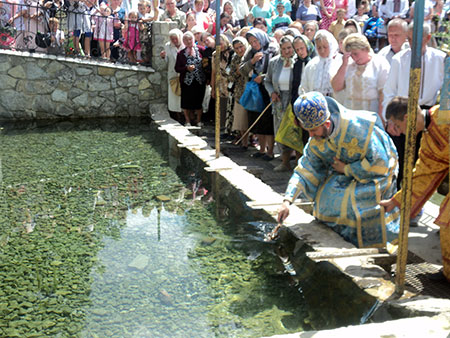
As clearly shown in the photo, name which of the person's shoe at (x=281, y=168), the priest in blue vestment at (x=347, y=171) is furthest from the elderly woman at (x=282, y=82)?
the priest in blue vestment at (x=347, y=171)

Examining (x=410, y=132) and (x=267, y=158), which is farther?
(x=267, y=158)

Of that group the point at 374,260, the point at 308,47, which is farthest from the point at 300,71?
the point at 374,260

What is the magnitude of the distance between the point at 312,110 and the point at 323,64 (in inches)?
107

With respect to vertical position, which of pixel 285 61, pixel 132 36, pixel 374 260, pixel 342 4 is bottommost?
pixel 374 260

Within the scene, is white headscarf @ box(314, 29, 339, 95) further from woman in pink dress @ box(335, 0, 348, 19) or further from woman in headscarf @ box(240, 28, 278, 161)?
woman in pink dress @ box(335, 0, 348, 19)

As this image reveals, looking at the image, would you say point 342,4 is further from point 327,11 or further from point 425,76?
point 425,76

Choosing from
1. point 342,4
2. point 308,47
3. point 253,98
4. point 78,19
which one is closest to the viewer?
point 308,47

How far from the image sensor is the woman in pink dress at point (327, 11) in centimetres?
1066

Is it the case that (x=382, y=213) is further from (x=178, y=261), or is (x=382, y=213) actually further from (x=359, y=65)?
(x=359, y=65)

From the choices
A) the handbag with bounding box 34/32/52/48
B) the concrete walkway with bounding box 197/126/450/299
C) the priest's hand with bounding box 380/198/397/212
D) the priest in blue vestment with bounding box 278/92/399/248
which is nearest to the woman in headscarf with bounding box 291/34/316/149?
the concrete walkway with bounding box 197/126/450/299

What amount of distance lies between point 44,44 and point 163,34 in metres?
2.48

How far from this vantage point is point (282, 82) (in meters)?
7.26

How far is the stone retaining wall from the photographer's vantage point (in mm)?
11680

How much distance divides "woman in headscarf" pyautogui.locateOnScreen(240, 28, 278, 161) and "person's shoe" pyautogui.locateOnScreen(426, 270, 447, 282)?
4385mm
